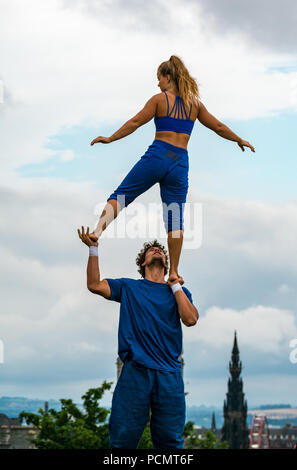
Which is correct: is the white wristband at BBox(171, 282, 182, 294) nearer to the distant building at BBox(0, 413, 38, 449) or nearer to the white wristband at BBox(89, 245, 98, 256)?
the white wristband at BBox(89, 245, 98, 256)

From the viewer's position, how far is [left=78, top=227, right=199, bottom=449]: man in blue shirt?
29.1 feet

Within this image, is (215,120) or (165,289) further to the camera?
(215,120)

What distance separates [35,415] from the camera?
46312 mm

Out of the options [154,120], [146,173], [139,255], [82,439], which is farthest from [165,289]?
[82,439]

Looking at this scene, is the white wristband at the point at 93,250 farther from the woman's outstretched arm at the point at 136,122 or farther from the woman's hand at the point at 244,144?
the woman's hand at the point at 244,144

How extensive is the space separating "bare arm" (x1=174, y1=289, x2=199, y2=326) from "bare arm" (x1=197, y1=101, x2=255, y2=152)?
2255mm

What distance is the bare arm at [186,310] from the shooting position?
916 cm

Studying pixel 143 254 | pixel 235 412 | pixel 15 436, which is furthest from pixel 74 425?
pixel 235 412

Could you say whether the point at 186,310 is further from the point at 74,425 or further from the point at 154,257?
the point at 74,425

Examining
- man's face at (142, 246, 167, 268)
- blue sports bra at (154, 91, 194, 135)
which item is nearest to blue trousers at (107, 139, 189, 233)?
blue sports bra at (154, 91, 194, 135)
